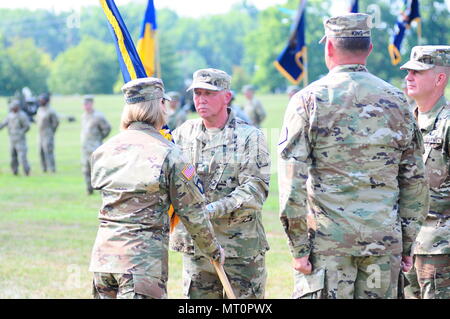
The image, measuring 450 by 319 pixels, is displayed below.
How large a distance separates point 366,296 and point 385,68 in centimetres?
8409

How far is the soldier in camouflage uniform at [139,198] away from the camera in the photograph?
4883 millimetres

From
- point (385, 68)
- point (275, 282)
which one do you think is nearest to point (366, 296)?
point (275, 282)

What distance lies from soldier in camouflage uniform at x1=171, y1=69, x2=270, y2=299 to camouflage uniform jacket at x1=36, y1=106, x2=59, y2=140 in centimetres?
1887

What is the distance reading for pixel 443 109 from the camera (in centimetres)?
629

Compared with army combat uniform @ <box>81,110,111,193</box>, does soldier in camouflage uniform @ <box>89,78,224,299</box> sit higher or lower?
higher

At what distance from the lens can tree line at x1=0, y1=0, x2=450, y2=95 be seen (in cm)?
8294

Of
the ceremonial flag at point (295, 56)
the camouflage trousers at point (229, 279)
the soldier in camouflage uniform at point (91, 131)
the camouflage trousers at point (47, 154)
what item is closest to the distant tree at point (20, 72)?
the camouflage trousers at point (47, 154)

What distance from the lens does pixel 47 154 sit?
80.0 ft

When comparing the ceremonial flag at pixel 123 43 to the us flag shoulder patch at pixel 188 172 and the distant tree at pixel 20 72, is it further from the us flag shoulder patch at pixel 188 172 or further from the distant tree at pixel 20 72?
the distant tree at pixel 20 72

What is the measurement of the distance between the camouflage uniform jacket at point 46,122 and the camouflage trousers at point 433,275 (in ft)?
63.5

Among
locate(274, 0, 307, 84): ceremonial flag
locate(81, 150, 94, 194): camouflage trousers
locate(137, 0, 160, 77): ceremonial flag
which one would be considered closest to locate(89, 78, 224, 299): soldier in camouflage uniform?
locate(137, 0, 160, 77): ceremonial flag

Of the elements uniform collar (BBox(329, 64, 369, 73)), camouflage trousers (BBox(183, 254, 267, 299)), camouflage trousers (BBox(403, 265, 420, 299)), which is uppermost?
uniform collar (BBox(329, 64, 369, 73))

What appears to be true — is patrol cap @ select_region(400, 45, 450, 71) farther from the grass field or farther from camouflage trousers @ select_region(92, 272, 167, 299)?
the grass field

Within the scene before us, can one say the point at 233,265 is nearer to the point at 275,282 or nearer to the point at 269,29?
the point at 275,282
